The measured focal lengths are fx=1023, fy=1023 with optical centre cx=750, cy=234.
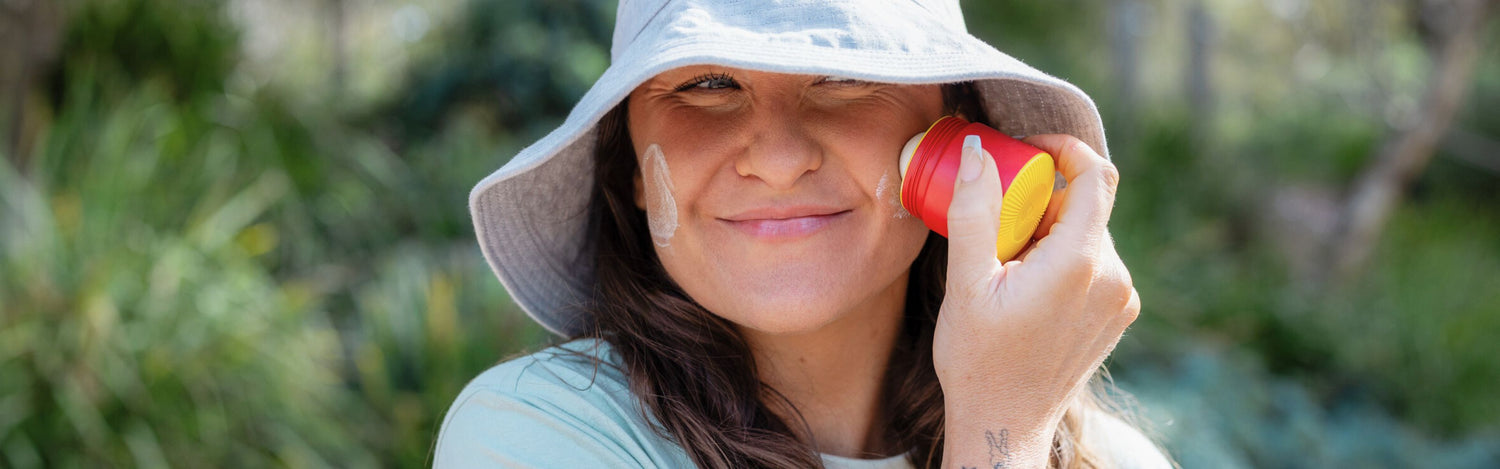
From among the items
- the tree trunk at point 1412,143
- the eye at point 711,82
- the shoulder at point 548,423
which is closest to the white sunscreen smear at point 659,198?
the eye at point 711,82

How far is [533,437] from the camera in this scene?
4.75ft

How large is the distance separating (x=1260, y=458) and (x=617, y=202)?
3.40 m

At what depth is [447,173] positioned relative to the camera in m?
6.14

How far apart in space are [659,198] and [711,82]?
20 centimetres

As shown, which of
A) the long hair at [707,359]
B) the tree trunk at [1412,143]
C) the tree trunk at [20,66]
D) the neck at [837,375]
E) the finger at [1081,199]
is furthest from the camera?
the tree trunk at [1412,143]

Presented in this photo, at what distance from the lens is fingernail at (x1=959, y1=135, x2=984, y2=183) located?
1.39 meters

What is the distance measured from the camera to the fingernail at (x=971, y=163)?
1387 millimetres

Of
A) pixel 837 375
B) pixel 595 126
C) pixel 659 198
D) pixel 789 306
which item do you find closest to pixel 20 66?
pixel 595 126

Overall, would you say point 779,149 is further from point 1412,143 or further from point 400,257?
point 1412,143

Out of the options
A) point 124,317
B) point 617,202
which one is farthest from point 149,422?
point 617,202

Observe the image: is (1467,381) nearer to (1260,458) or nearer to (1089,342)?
(1260,458)

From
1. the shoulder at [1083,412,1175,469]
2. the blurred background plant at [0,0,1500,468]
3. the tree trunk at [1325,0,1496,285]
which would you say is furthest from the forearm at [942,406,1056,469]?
the tree trunk at [1325,0,1496,285]

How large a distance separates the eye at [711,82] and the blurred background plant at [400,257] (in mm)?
2376

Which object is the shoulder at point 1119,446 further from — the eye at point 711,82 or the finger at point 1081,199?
the eye at point 711,82
